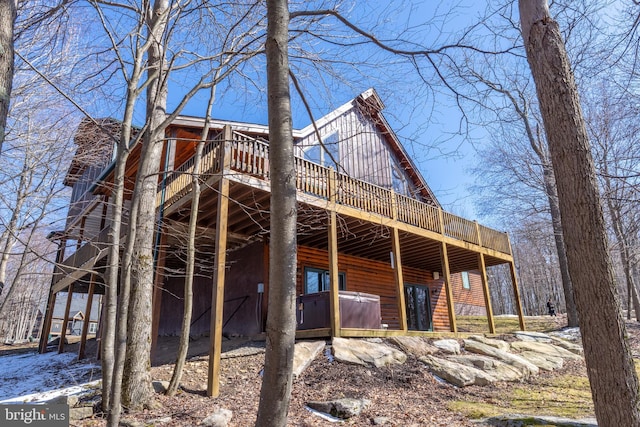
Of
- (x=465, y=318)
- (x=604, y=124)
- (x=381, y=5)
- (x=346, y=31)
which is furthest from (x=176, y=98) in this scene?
(x=465, y=318)

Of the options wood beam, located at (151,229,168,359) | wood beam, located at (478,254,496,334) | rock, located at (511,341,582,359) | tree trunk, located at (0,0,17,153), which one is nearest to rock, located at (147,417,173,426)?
wood beam, located at (151,229,168,359)

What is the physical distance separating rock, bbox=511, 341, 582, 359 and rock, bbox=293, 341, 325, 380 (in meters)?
5.96

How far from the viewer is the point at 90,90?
18.8ft

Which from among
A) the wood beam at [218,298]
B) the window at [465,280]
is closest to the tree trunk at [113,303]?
the wood beam at [218,298]

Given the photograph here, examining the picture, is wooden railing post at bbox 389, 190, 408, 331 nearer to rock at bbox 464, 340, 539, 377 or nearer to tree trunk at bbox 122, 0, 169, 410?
rock at bbox 464, 340, 539, 377

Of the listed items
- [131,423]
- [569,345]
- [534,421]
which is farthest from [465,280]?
[131,423]

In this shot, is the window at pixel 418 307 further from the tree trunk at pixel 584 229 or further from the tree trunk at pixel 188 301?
the tree trunk at pixel 584 229

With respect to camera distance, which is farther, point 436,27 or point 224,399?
point 224,399

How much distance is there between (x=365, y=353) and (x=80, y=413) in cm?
518

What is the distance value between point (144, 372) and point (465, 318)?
17684 mm

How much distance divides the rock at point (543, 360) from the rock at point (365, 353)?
11.6 feet

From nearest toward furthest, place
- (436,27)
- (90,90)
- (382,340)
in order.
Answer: (436,27)
(90,90)
(382,340)

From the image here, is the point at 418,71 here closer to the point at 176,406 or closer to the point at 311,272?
the point at 176,406

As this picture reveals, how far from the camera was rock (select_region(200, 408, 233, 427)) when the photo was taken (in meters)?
5.36
